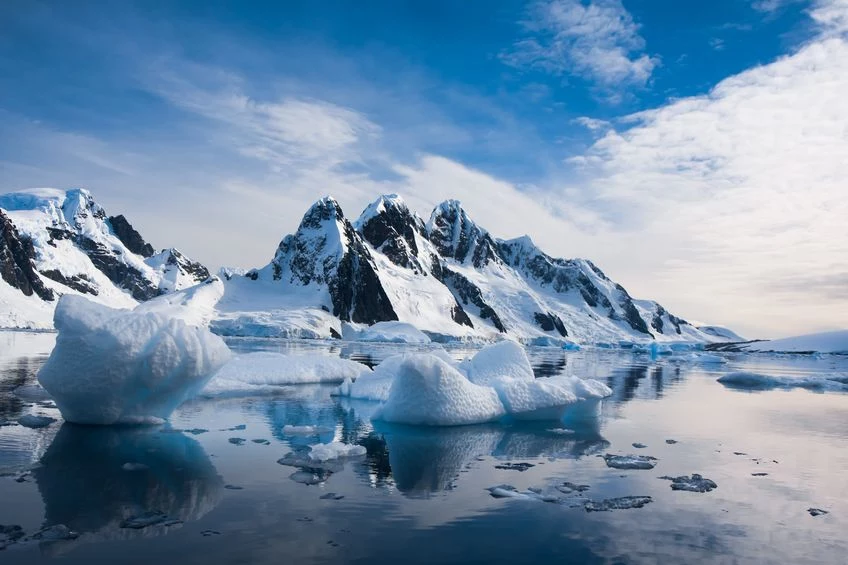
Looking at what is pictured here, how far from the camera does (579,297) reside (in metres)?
190

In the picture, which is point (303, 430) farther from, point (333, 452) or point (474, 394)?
point (474, 394)

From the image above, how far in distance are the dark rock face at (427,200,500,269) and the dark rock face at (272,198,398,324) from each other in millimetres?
45418

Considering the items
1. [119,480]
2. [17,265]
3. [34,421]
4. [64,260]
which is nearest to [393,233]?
[17,265]

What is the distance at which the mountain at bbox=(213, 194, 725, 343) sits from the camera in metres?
116

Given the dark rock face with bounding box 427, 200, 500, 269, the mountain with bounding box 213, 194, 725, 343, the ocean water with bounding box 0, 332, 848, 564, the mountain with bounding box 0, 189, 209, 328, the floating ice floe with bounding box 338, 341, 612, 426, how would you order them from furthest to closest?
the dark rock face with bounding box 427, 200, 500, 269 < the mountain with bounding box 0, 189, 209, 328 < the mountain with bounding box 213, 194, 725, 343 < the floating ice floe with bounding box 338, 341, 612, 426 < the ocean water with bounding box 0, 332, 848, 564

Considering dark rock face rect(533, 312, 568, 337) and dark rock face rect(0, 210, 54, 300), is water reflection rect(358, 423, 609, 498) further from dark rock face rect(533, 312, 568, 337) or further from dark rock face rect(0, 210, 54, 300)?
dark rock face rect(533, 312, 568, 337)

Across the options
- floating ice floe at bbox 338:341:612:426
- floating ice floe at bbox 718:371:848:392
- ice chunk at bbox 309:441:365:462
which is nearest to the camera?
ice chunk at bbox 309:441:365:462

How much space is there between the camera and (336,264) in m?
124

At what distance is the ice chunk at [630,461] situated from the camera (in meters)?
11.7

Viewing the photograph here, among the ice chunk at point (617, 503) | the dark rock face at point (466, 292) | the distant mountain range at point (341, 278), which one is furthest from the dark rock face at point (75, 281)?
the ice chunk at point (617, 503)

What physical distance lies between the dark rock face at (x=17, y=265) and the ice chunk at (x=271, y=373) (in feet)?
386

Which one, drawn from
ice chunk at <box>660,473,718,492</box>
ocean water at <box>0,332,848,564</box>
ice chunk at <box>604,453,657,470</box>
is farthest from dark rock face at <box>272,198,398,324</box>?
ice chunk at <box>660,473,718,492</box>

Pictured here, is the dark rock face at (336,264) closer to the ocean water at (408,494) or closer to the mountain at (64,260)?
the mountain at (64,260)

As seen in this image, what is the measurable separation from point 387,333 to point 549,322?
65.7 metres
